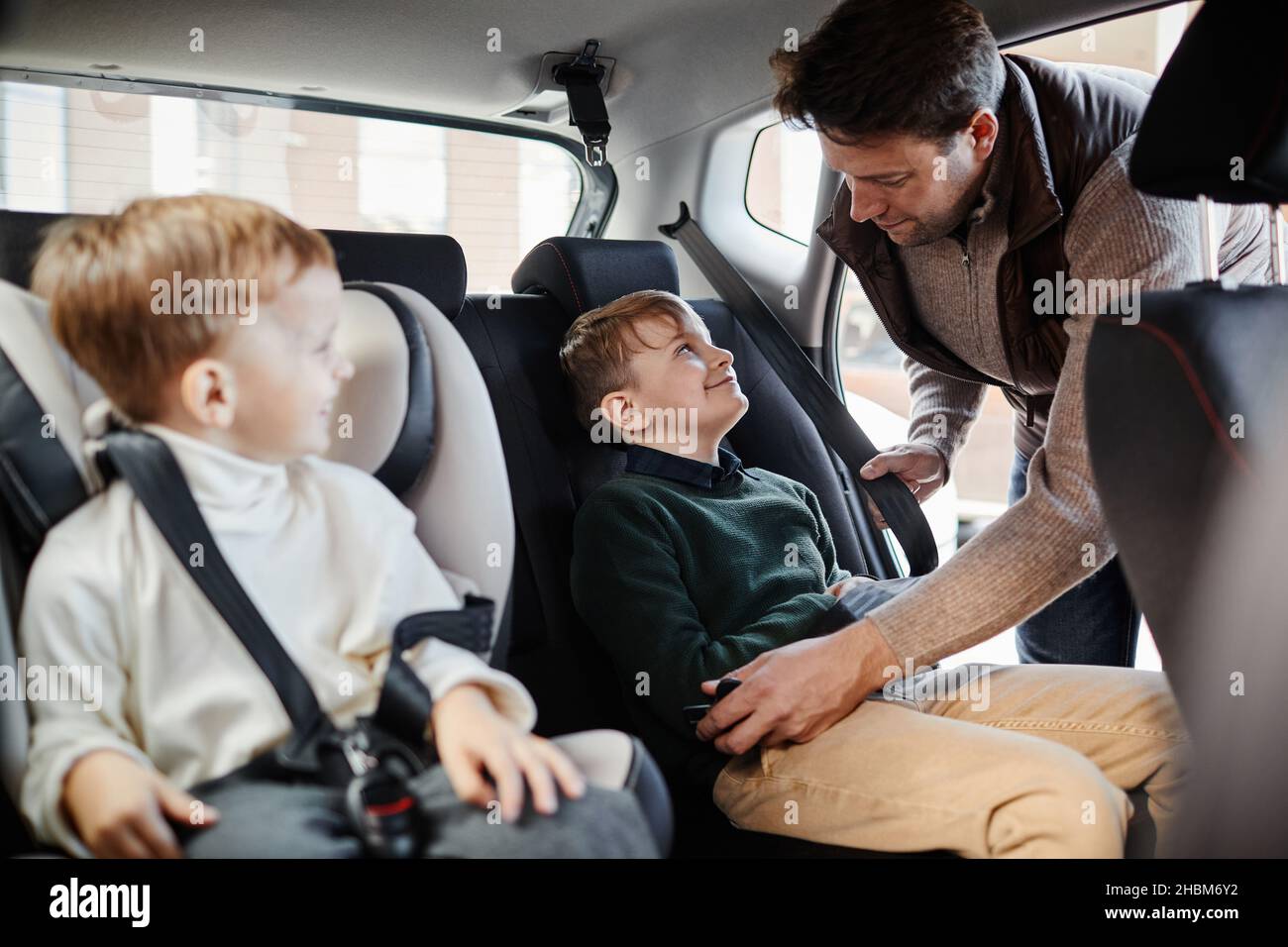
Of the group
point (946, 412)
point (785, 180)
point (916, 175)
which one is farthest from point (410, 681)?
point (785, 180)

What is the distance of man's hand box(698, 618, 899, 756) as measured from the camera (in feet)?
4.07

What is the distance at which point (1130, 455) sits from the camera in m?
1.10

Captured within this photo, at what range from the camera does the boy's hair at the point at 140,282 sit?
927mm

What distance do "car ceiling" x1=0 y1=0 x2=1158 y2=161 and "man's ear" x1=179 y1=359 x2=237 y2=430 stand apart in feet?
1.82

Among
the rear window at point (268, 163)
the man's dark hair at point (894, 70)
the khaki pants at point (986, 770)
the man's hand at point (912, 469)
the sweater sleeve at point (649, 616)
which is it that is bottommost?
the khaki pants at point (986, 770)

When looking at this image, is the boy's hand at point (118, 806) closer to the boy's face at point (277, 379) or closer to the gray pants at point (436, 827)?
the gray pants at point (436, 827)

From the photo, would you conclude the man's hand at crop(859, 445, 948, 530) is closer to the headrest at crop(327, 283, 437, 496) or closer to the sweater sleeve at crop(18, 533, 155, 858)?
the headrest at crop(327, 283, 437, 496)

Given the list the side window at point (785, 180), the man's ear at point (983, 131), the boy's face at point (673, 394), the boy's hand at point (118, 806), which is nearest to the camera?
the boy's hand at point (118, 806)

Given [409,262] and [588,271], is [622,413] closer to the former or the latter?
[588,271]

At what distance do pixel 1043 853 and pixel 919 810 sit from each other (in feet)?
0.42

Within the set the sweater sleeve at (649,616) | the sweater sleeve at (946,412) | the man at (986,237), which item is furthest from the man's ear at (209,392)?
the sweater sleeve at (946,412)

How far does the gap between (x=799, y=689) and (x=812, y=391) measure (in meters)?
→ 0.70
